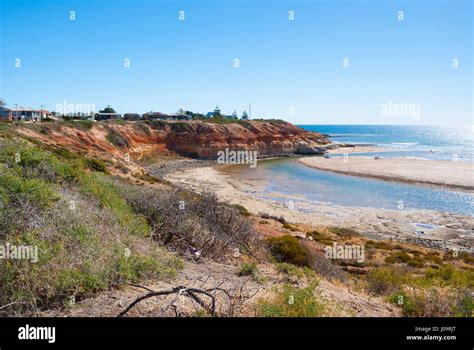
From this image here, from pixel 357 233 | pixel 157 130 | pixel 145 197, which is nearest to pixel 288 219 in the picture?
pixel 357 233

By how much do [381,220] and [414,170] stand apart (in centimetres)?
2707

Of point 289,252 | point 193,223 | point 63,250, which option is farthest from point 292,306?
point 289,252

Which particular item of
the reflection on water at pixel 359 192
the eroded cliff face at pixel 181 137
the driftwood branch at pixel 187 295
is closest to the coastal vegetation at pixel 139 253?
the driftwood branch at pixel 187 295

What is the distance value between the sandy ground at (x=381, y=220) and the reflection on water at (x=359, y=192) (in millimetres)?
2032

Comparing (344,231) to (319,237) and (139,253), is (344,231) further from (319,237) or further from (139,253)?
(139,253)

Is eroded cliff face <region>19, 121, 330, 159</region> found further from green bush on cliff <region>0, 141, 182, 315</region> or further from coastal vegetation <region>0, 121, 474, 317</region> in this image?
green bush on cliff <region>0, 141, 182, 315</region>

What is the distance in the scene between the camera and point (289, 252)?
1220 cm

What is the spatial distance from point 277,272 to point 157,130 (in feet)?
Result: 208

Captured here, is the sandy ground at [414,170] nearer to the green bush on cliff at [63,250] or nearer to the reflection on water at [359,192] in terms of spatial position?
the reflection on water at [359,192]

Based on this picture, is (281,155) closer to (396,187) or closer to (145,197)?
(396,187)

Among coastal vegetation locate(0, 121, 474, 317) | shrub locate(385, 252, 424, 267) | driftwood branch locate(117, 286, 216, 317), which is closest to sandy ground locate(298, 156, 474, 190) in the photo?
shrub locate(385, 252, 424, 267)

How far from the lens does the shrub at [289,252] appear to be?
1188 centimetres

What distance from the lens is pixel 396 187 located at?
39.2 meters

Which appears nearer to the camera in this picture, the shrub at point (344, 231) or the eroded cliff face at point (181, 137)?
the shrub at point (344, 231)
